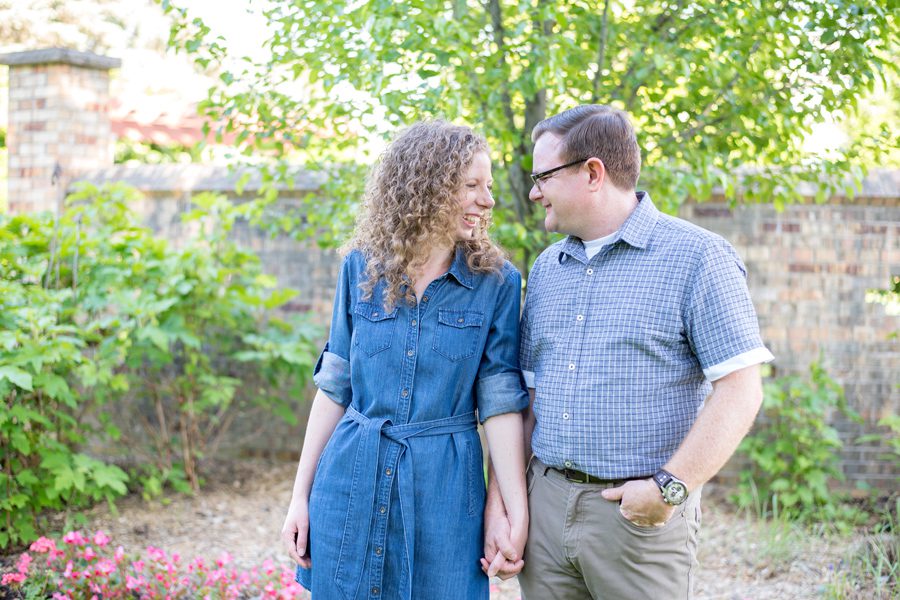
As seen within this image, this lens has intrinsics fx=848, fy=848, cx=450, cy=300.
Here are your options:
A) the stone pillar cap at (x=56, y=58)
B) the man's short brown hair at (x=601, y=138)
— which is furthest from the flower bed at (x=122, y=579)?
the stone pillar cap at (x=56, y=58)

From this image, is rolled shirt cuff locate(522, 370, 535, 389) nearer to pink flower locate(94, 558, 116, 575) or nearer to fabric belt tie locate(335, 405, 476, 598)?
fabric belt tie locate(335, 405, 476, 598)

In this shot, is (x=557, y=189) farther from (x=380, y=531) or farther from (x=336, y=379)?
(x=380, y=531)

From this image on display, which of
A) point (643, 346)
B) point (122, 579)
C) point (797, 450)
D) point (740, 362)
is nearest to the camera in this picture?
point (740, 362)

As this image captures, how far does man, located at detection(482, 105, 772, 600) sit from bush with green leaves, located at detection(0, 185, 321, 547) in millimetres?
2370

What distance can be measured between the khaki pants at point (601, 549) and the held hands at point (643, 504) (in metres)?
0.03

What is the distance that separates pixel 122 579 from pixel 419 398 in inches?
77.2

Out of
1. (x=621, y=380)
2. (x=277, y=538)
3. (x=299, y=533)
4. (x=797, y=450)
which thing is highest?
(x=621, y=380)

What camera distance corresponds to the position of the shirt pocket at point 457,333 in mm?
2158

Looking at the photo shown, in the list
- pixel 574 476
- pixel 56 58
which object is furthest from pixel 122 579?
pixel 56 58

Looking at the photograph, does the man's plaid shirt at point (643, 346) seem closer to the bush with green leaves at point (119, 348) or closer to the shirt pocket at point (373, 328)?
the shirt pocket at point (373, 328)

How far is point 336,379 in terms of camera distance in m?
2.28

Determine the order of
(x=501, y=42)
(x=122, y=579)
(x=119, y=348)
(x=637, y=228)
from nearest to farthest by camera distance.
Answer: (x=637, y=228), (x=122, y=579), (x=501, y=42), (x=119, y=348)

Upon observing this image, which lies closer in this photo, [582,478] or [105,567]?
[582,478]

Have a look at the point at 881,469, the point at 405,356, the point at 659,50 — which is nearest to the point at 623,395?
the point at 405,356
